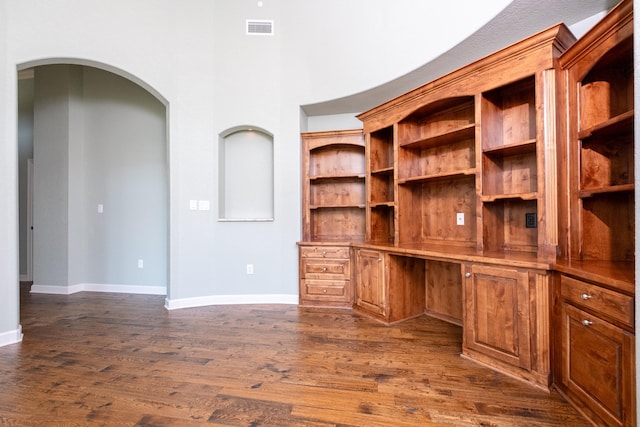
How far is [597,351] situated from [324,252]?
2.41 meters

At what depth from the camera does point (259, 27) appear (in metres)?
3.62

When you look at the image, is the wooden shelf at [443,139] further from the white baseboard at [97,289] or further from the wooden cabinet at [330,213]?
the white baseboard at [97,289]

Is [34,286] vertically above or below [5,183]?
below

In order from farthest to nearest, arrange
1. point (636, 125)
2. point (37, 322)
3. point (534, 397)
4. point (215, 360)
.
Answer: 1. point (37, 322)
2. point (215, 360)
3. point (534, 397)
4. point (636, 125)

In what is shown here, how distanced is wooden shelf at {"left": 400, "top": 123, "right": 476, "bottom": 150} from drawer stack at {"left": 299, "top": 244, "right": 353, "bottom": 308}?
1317 mm

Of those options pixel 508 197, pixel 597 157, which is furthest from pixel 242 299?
pixel 597 157

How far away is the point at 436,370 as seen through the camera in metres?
2.06

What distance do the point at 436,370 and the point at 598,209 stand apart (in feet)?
4.93

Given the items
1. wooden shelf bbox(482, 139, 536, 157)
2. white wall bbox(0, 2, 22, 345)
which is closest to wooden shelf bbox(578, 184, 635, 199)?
wooden shelf bbox(482, 139, 536, 157)

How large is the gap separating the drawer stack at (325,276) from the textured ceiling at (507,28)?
192 cm

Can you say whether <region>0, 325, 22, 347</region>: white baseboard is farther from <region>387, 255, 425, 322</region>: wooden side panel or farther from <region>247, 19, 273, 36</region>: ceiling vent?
<region>247, 19, 273, 36</region>: ceiling vent

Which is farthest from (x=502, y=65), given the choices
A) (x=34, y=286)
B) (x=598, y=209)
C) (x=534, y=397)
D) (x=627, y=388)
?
(x=34, y=286)

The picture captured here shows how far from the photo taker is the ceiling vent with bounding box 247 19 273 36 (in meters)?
3.61

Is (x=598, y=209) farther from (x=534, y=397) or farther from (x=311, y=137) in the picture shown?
(x=311, y=137)
